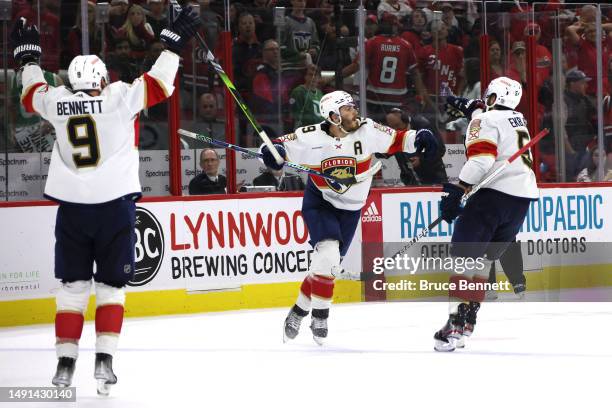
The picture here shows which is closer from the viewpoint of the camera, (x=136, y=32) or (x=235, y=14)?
(x=136, y=32)

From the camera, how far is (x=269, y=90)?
915cm

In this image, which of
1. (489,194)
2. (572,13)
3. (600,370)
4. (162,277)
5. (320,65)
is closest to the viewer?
(600,370)

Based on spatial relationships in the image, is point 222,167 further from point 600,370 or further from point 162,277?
point 600,370

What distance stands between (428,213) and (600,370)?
390 cm

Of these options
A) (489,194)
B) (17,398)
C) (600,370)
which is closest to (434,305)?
(489,194)

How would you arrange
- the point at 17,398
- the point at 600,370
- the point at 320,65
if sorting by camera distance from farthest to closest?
the point at 320,65
the point at 600,370
the point at 17,398

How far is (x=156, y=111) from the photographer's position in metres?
8.76

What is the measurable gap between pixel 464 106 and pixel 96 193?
2.97m

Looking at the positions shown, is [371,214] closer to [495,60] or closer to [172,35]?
[495,60]

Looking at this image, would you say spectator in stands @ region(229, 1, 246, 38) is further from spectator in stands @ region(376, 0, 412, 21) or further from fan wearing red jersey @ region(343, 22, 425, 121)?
spectator in stands @ region(376, 0, 412, 21)

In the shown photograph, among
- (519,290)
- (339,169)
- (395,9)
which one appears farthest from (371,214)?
(339,169)

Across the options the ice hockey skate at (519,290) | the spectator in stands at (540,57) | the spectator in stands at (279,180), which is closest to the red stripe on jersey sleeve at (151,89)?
the spectator in stands at (279,180)

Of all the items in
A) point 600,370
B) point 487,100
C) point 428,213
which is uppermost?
point 487,100

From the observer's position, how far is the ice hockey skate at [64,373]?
17.5ft
